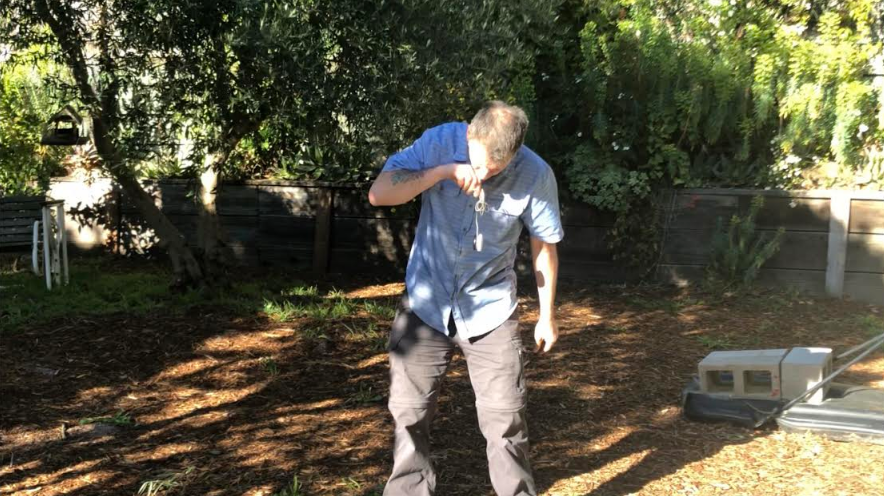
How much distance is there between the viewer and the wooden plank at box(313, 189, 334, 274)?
8547mm

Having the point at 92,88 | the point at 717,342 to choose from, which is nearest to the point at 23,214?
the point at 92,88

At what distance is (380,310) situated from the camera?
22.9 feet

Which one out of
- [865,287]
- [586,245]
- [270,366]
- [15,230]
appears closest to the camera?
[270,366]

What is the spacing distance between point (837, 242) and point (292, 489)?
17.8 ft

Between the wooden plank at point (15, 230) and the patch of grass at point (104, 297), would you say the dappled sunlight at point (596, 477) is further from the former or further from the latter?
the wooden plank at point (15, 230)

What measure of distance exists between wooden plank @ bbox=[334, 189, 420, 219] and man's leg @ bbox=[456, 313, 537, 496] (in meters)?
5.11

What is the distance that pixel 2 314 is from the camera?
6.79 m

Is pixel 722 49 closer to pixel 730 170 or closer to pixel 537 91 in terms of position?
pixel 730 170

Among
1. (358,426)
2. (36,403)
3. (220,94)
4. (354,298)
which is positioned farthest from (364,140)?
(36,403)

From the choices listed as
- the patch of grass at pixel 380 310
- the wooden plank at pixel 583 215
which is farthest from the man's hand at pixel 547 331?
the wooden plank at pixel 583 215

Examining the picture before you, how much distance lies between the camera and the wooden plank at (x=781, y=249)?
762cm

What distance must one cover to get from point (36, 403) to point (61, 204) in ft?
10.7

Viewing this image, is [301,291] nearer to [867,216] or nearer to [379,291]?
[379,291]

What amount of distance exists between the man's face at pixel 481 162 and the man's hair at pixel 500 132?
0.04 ft
